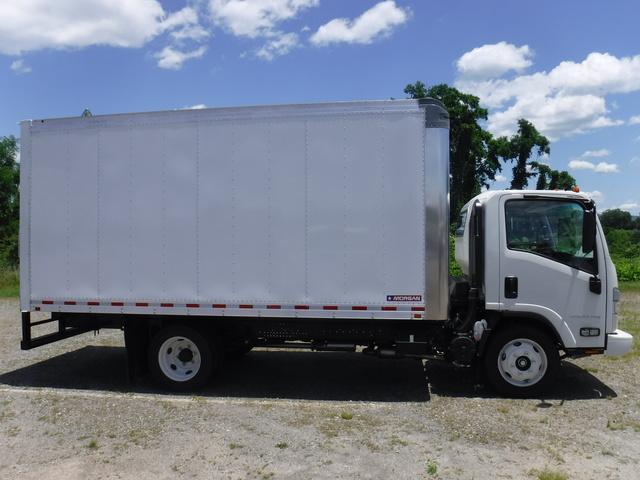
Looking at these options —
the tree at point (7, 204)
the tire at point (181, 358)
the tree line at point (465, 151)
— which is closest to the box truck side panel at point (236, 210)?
the tire at point (181, 358)

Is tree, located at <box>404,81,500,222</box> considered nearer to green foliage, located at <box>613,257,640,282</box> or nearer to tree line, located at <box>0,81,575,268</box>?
tree line, located at <box>0,81,575,268</box>

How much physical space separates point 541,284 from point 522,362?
0.93m

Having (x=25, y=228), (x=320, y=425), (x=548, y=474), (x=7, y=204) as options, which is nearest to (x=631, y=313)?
(x=548, y=474)

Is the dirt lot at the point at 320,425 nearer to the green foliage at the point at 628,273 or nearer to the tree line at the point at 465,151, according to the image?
the green foliage at the point at 628,273

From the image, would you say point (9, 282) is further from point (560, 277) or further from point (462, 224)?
point (560, 277)

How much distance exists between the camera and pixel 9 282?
20.5 meters

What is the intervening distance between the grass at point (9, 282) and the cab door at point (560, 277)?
1685 centimetres

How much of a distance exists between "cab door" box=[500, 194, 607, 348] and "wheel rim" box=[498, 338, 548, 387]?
1.10 ft

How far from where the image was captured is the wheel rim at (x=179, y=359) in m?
6.85

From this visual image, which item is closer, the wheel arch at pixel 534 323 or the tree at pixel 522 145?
the wheel arch at pixel 534 323

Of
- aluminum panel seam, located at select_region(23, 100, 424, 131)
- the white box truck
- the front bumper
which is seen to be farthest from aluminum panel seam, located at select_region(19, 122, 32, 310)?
the front bumper

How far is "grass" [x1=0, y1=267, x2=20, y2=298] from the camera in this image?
61.1 ft

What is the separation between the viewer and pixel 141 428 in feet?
18.1

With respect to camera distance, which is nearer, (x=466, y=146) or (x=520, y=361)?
(x=520, y=361)
